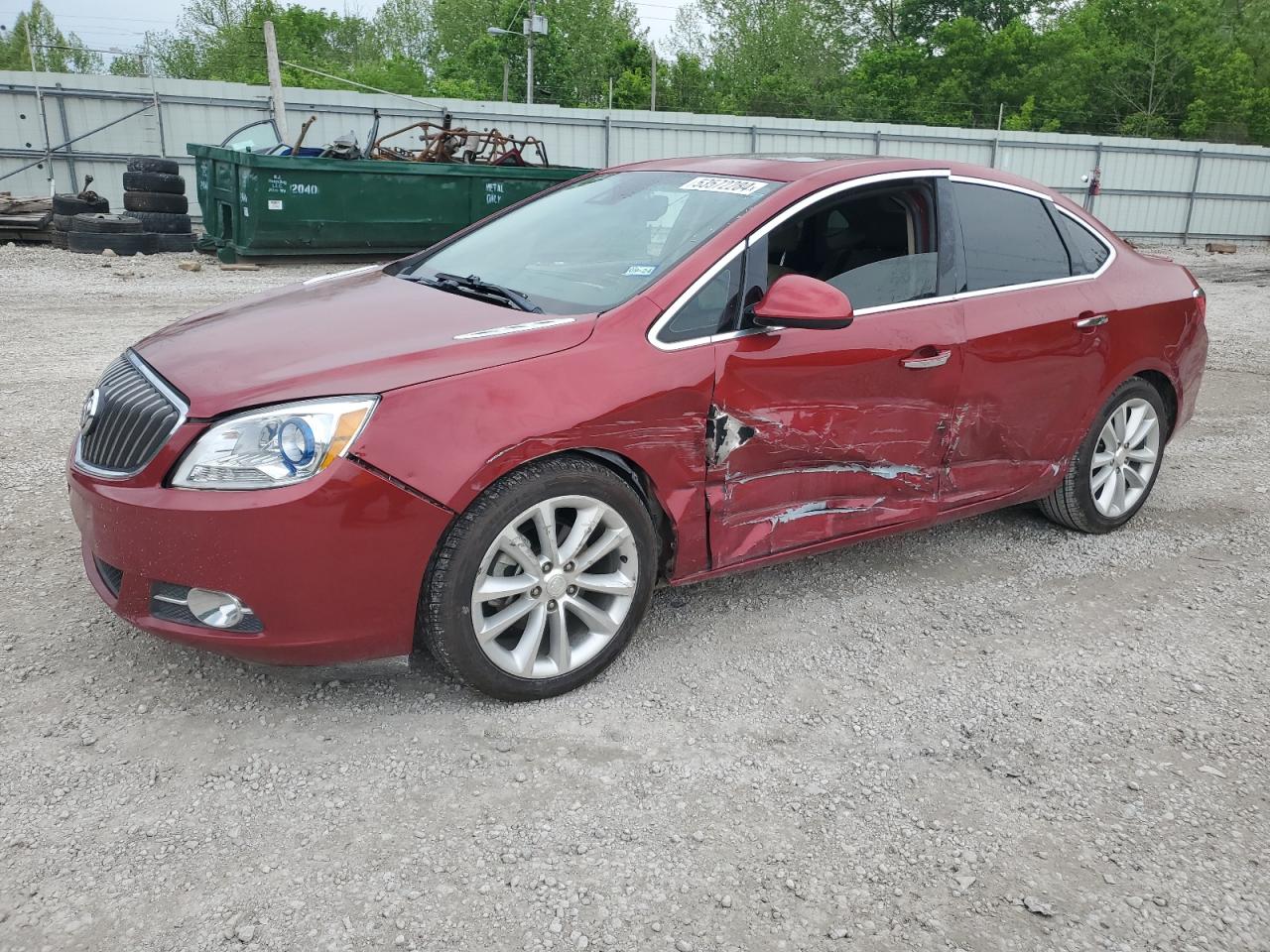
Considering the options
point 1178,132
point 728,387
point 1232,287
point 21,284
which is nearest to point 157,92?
point 21,284

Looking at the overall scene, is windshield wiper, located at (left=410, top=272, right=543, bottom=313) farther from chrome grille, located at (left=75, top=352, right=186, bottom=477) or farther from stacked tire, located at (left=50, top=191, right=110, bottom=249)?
stacked tire, located at (left=50, top=191, right=110, bottom=249)

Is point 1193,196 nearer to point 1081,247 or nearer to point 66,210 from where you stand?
point 66,210

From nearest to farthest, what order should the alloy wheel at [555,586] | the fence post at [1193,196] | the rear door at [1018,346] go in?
the alloy wheel at [555,586]
the rear door at [1018,346]
the fence post at [1193,196]

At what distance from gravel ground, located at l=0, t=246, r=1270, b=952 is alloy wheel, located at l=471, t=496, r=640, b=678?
0.59 feet

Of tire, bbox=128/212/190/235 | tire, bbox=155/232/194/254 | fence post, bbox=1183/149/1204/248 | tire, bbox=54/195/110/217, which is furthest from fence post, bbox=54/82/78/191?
fence post, bbox=1183/149/1204/248

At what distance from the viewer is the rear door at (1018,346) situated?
3.96 m

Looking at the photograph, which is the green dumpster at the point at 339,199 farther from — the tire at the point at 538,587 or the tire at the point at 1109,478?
the tire at the point at 538,587

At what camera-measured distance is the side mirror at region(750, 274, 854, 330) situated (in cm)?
324

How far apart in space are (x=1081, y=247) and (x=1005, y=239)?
20.7 inches

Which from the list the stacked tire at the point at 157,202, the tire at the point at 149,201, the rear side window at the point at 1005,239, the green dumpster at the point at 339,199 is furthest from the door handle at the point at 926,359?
the tire at the point at 149,201

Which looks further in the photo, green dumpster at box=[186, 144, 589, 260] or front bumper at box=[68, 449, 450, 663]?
green dumpster at box=[186, 144, 589, 260]

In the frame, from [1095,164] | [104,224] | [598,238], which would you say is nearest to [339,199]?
[104,224]

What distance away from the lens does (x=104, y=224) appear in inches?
592

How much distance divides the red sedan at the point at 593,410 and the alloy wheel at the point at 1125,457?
0.13m
